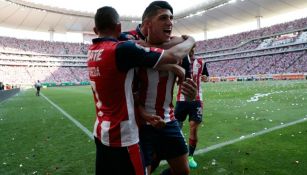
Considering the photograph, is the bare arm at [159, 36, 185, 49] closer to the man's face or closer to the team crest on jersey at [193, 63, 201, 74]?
the man's face

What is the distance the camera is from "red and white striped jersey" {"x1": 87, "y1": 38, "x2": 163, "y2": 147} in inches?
97.3

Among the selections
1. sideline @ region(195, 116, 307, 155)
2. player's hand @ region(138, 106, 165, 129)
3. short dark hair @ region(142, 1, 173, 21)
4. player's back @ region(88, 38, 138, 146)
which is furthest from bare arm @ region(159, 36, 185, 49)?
sideline @ region(195, 116, 307, 155)

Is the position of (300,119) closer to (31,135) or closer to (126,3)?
(31,135)

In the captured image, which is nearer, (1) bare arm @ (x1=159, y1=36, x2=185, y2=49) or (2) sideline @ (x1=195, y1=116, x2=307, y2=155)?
(1) bare arm @ (x1=159, y1=36, x2=185, y2=49)

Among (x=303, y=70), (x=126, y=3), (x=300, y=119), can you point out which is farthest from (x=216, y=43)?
(x=300, y=119)

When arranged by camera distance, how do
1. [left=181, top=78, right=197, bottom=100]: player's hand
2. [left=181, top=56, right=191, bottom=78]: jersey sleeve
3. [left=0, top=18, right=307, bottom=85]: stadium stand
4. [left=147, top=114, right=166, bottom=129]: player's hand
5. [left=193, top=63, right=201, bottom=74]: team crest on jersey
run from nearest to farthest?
[left=147, top=114, right=166, bottom=129]: player's hand < [left=181, top=78, right=197, bottom=100]: player's hand < [left=181, top=56, right=191, bottom=78]: jersey sleeve < [left=193, top=63, right=201, bottom=74]: team crest on jersey < [left=0, top=18, right=307, bottom=85]: stadium stand

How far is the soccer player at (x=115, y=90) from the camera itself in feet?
8.26

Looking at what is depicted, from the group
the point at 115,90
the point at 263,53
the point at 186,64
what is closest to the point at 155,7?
A: the point at 186,64

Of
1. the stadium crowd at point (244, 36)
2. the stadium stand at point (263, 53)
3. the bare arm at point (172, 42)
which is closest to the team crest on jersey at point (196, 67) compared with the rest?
the bare arm at point (172, 42)

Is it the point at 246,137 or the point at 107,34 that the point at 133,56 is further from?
the point at 246,137

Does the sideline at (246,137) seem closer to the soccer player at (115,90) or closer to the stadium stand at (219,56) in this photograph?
the soccer player at (115,90)

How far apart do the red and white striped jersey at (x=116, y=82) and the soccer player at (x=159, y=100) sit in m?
0.40

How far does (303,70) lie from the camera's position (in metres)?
47.5

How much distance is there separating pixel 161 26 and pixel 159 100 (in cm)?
76
